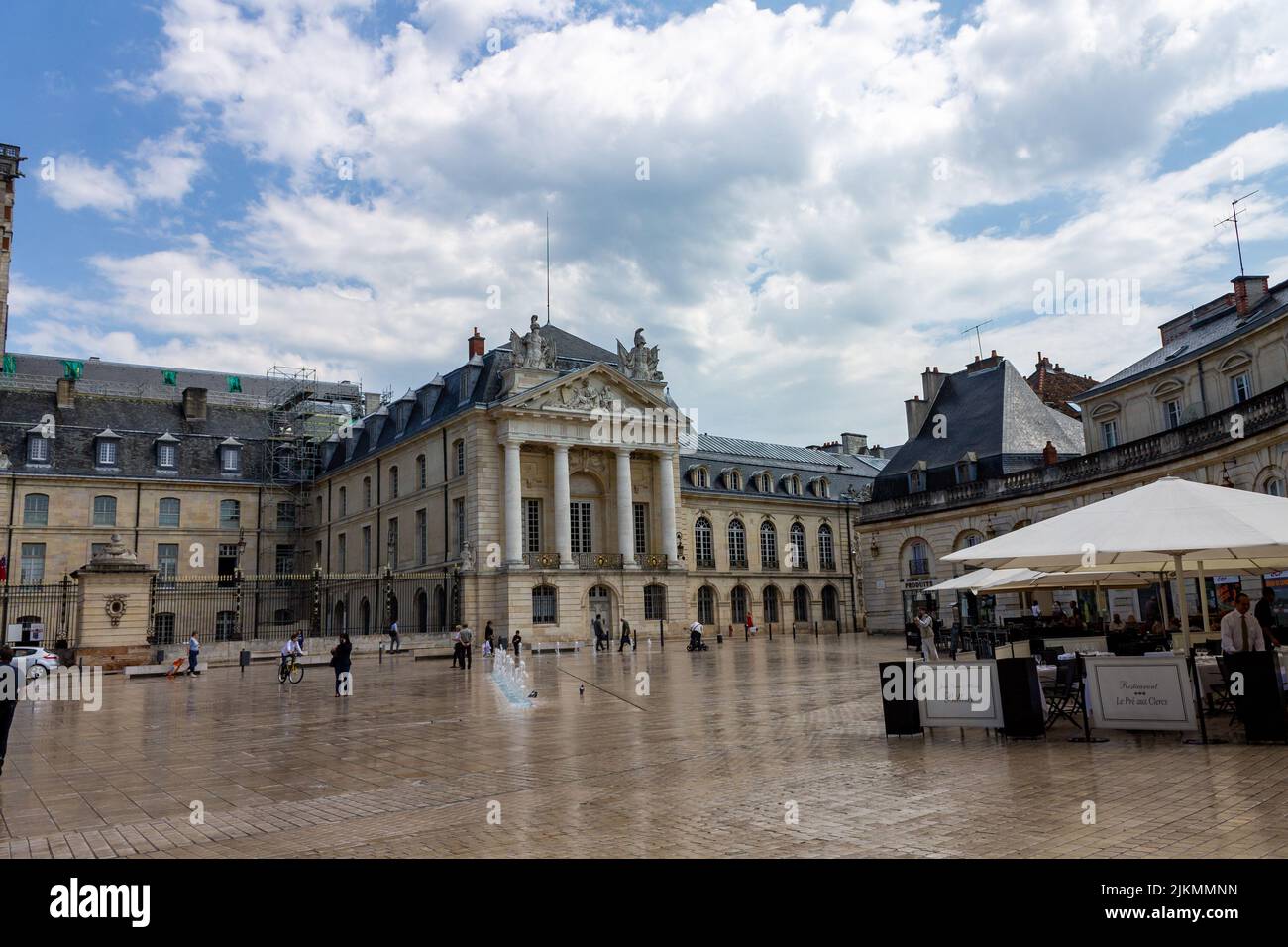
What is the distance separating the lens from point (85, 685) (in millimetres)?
24281

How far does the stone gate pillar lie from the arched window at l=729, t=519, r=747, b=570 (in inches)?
1504

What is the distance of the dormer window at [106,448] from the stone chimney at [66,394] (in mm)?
3025

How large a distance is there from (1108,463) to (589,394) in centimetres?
2544

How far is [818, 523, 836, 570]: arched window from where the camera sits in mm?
65500

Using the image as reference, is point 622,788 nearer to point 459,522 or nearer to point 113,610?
point 113,610

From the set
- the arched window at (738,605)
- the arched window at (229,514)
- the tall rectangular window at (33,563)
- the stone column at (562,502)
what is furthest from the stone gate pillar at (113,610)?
the arched window at (738,605)

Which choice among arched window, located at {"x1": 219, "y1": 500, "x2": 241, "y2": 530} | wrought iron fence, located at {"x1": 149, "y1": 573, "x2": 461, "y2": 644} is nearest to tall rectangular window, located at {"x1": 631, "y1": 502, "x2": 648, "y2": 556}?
wrought iron fence, located at {"x1": 149, "y1": 573, "x2": 461, "y2": 644}

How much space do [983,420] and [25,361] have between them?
63879 millimetres

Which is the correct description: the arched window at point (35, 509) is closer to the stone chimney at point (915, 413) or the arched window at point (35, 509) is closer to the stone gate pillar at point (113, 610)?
the stone gate pillar at point (113, 610)

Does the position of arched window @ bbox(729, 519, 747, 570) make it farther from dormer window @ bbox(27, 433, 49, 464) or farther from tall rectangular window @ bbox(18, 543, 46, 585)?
dormer window @ bbox(27, 433, 49, 464)

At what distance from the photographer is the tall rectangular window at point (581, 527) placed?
5022 cm
